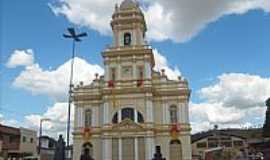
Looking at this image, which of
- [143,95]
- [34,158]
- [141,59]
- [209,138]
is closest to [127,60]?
[141,59]

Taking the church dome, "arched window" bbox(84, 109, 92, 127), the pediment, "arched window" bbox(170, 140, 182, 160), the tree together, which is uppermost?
the church dome

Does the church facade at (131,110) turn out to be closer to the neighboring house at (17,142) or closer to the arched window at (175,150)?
the arched window at (175,150)

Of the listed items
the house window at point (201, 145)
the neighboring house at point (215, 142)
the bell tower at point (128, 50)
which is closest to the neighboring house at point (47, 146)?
the bell tower at point (128, 50)

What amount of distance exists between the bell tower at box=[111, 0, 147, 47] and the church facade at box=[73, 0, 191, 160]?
7.0 inches

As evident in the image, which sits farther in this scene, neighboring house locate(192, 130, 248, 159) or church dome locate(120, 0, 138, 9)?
neighboring house locate(192, 130, 248, 159)

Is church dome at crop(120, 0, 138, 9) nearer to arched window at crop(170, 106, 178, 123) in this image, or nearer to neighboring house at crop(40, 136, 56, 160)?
arched window at crop(170, 106, 178, 123)

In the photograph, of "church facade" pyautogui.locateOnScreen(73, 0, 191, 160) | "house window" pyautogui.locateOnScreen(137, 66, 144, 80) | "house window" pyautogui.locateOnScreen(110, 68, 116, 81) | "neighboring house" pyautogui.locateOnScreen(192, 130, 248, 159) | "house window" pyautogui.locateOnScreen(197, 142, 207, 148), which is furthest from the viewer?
"house window" pyautogui.locateOnScreen(197, 142, 207, 148)

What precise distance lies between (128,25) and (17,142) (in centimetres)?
2453

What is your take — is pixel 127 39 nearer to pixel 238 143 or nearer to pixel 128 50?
pixel 128 50

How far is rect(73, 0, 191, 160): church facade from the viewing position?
4709 centimetres

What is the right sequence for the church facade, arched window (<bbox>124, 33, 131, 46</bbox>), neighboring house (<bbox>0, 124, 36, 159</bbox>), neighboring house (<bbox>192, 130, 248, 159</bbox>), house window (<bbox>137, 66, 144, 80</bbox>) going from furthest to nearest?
neighboring house (<bbox>192, 130, 248, 159</bbox>)
arched window (<bbox>124, 33, 131, 46</bbox>)
neighboring house (<bbox>0, 124, 36, 159</bbox>)
house window (<bbox>137, 66, 144, 80</bbox>)
the church facade

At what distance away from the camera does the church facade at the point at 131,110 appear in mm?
47094

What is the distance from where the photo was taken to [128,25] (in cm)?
5491

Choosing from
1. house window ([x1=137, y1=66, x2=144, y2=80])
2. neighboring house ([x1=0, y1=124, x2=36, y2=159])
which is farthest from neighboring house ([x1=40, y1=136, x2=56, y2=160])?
house window ([x1=137, y1=66, x2=144, y2=80])
